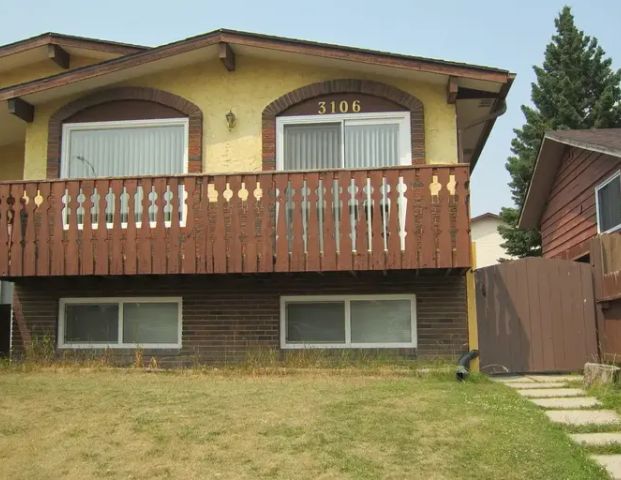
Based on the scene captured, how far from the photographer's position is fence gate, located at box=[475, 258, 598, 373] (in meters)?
11.3

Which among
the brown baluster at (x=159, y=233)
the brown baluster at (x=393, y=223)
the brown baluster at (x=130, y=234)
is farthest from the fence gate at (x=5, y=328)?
the brown baluster at (x=393, y=223)

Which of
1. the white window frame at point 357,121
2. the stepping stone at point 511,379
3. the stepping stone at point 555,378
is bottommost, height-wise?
the stepping stone at point 511,379

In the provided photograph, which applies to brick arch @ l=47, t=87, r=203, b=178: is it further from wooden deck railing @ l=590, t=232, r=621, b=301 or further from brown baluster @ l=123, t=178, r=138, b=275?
wooden deck railing @ l=590, t=232, r=621, b=301

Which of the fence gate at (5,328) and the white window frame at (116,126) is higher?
the white window frame at (116,126)

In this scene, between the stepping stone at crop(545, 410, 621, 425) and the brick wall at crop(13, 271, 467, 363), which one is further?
the brick wall at crop(13, 271, 467, 363)

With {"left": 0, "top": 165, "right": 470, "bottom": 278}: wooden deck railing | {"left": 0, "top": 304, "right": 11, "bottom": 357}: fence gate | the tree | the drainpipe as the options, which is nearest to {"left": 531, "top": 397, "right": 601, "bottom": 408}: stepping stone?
the drainpipe

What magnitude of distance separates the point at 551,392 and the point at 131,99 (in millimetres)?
7670

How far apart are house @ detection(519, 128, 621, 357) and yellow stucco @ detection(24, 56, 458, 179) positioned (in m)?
2.78

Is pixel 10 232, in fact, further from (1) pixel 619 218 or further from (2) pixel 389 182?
(1) pixel 619 218

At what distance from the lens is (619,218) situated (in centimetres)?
1364

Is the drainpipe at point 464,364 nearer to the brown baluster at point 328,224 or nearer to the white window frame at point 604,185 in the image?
the brown baluster at point 328,224

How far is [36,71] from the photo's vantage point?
14.6 meters

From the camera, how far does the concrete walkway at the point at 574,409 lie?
5952 millimetres

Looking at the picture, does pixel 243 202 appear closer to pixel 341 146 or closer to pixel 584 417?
pixel 341 146
